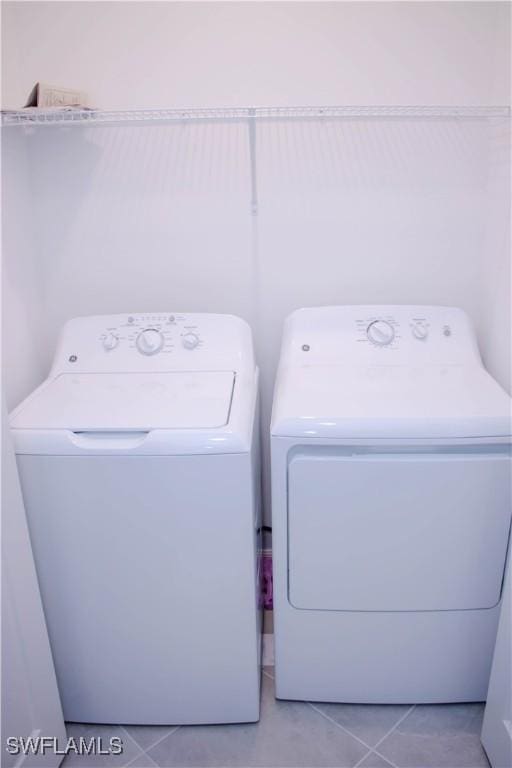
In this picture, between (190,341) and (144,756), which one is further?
(190,341)

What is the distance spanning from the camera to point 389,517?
1.41 m

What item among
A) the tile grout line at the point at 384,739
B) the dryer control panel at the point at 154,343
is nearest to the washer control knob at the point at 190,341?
the dryer control panel at the point at 154,343

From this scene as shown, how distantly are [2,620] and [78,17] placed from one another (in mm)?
1791

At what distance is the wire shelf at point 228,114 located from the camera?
1.60 m

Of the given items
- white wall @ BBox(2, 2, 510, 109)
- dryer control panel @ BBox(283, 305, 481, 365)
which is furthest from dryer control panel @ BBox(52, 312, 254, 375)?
white wall @ BBox(2, 2, 510, 109)

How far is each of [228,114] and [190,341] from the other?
765 mm

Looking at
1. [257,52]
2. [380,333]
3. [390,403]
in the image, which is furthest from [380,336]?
[257,52]

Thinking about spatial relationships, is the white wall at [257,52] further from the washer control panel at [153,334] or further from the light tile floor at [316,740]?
the light tile floor at [316,740]

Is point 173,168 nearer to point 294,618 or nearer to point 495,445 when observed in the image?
point 495,445

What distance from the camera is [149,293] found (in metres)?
1.98

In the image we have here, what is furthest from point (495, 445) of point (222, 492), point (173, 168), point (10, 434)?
point (173, 168)

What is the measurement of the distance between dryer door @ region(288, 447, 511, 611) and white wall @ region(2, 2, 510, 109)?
3.94 feet

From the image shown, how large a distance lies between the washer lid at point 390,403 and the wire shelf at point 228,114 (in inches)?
31.2

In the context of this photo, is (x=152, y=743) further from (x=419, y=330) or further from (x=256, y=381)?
(x=419, y=330)
